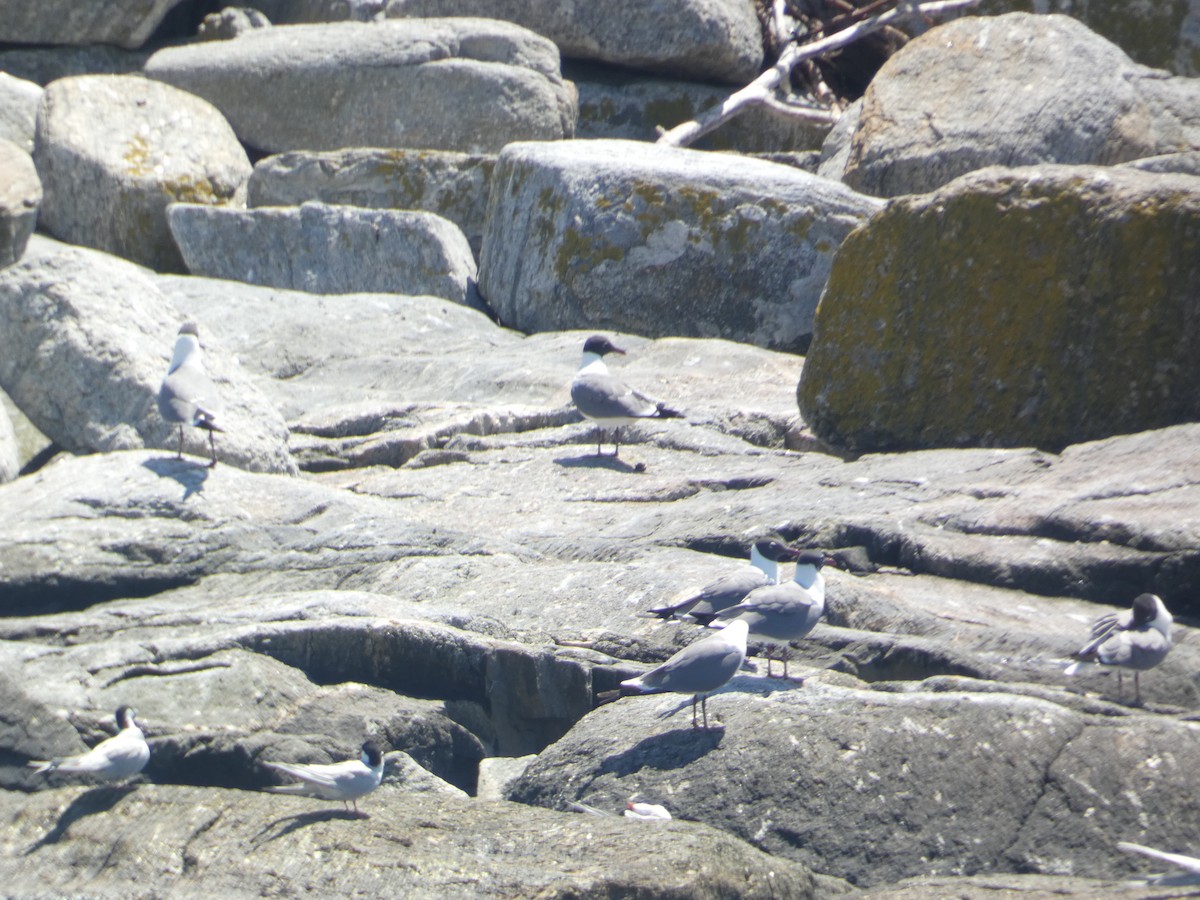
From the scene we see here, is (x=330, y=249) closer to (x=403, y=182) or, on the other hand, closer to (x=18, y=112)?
(x=403, y=182)

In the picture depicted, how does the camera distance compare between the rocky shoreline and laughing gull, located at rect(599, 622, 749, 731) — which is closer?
the rocky shoreline

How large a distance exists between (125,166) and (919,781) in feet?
36.9

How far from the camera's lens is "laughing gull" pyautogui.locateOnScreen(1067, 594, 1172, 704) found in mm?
5891

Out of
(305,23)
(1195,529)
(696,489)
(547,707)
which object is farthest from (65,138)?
(1195,529)

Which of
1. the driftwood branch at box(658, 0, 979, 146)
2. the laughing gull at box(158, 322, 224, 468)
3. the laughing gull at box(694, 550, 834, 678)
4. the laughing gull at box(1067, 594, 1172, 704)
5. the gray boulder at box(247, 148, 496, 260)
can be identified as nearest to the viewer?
the laughing gull at box(1067, 594, 1172, 704)

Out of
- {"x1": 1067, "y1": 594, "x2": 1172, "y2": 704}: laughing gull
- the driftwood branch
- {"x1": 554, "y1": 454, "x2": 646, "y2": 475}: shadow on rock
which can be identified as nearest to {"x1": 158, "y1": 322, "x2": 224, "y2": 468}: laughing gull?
{"x1": 554, "y1": 454, "x2": 646, "y2": 475}: shadow on rock

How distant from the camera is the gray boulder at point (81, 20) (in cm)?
1725

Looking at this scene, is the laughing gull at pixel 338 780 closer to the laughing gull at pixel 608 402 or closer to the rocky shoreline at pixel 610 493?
the rocky shoreline at pixel 610 493

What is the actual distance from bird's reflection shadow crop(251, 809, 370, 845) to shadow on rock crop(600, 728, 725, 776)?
940mm

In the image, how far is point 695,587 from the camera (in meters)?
6.75

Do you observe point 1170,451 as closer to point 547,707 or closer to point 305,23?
point 547,707

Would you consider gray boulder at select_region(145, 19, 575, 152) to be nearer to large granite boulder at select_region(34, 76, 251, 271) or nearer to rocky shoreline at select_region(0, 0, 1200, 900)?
large granite boulder at select_region(34, 76, 251, 271)

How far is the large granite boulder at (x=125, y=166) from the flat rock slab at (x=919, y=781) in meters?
10.2

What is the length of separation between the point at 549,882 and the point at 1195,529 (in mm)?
3299
